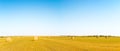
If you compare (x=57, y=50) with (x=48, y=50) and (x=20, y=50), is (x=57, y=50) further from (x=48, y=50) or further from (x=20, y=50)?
(x=20, y=50)

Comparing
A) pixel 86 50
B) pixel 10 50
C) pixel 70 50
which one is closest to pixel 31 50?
pixel 10 50

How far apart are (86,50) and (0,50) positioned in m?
7.96

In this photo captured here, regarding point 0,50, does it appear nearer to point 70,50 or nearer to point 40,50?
point 40,50

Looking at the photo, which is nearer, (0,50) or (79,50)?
(79,50)

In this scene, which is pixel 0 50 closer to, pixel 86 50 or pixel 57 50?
pixel 57 50

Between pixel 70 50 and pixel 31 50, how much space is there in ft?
11.2

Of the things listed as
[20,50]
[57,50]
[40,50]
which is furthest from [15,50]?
[57,50]

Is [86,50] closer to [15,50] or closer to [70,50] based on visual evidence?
[70,50]

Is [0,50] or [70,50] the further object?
[0,50]

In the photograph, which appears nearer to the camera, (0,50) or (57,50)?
(57,50)

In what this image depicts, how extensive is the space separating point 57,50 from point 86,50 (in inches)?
98.8

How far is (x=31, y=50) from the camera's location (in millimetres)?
20297

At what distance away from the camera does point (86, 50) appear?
19953mm

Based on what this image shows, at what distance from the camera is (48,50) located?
2000cm
